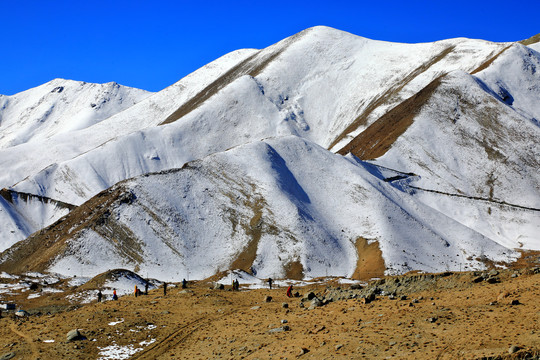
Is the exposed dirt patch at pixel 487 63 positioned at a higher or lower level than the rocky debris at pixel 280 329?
higher

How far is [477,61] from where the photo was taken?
186875mm

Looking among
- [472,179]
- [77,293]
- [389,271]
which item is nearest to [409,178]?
[472,179]

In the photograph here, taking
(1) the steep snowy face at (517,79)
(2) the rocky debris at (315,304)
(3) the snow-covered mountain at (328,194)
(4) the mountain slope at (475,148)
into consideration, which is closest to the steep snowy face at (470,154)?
(4) the mountain slope at (475,148)

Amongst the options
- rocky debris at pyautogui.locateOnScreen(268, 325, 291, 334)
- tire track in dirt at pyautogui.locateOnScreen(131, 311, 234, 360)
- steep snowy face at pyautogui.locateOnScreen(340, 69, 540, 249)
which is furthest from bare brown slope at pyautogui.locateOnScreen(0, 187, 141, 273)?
steep snowy face at pyautogui.locateOnScreen(340, 69, 540, 249)

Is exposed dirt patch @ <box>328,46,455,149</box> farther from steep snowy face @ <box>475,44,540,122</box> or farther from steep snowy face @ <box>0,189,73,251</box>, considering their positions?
steep snowy face @ <box>0,189,73,251</box>

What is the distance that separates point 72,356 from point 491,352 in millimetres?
17836

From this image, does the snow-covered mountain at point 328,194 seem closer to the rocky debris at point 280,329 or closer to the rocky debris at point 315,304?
the rocky debris at point 315,304

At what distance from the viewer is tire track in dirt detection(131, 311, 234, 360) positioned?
1077 inches

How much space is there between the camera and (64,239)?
3270 inches

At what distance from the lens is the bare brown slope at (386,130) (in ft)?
443

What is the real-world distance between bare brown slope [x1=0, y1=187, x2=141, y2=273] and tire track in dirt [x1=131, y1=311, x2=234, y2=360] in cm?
4938

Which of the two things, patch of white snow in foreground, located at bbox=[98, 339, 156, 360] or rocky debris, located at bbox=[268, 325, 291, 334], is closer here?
rocky debris, located at bbox=[268, 325, 291, 334]

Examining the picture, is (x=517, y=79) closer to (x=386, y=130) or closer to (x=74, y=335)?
(x=386, y=130)

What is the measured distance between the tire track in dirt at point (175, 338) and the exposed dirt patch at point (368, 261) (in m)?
45.2
